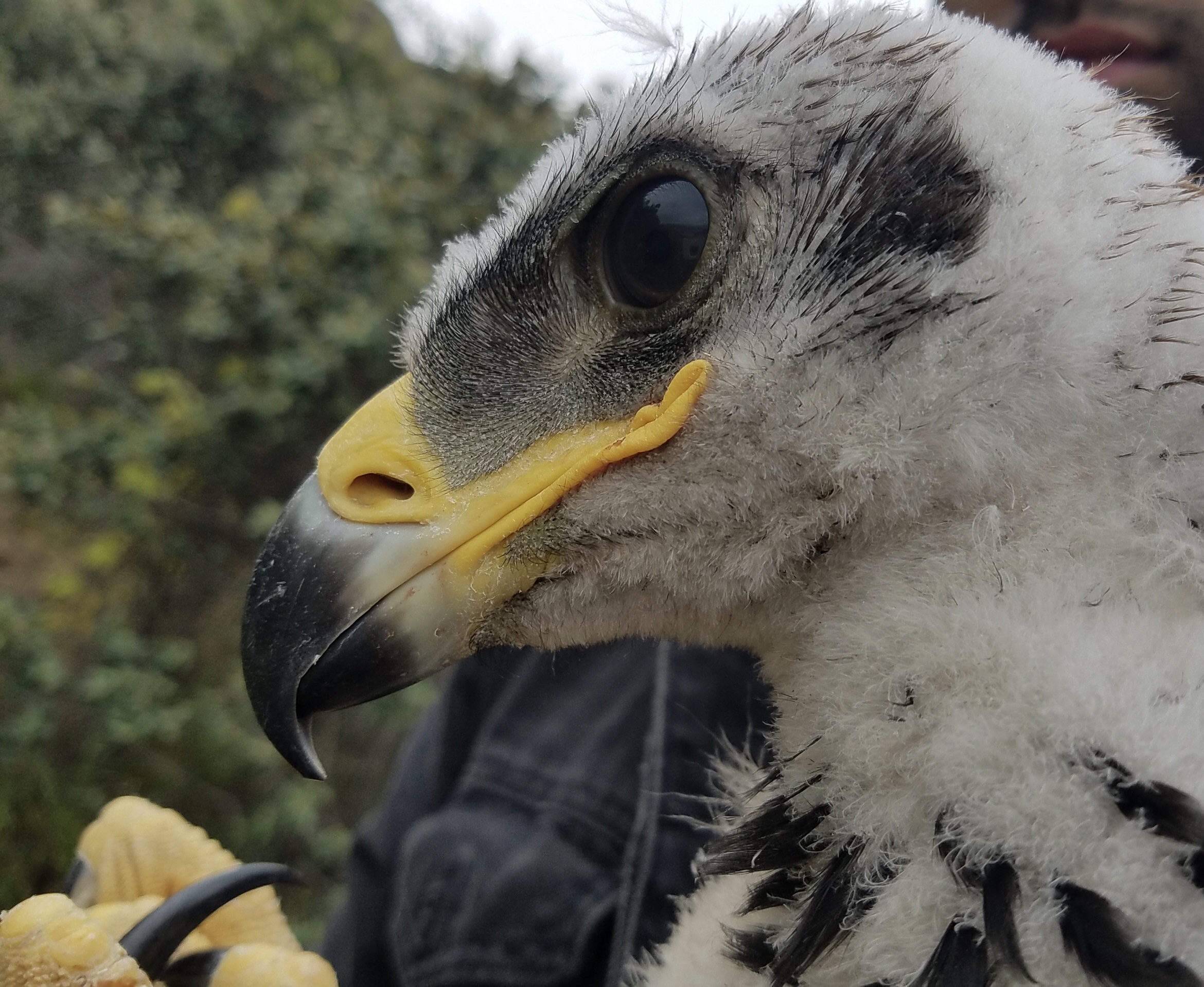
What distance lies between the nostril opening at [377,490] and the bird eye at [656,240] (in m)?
0.36

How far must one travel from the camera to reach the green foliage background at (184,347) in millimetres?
3771

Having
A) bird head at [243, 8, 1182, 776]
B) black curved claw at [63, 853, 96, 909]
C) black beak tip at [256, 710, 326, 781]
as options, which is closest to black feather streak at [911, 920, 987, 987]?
bird head at [243, 8, 1182, 776]

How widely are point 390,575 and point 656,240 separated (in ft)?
1.66

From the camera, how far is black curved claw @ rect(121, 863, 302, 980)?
96cm

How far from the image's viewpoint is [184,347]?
4.60 meters

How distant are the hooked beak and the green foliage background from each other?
302 centimetres

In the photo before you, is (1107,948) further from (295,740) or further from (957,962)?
(295,740)

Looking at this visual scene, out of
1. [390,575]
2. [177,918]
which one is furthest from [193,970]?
[390,575]

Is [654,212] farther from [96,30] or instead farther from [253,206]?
[96,30]

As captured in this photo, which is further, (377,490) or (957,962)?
(377,490)

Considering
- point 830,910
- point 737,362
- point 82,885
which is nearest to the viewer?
point 830,910

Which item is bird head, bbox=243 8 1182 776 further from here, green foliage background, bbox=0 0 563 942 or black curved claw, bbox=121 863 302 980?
green foliage background, bbox=0 0 563 942

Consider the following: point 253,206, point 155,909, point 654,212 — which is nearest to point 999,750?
point 654,212

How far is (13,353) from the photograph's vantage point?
14.9 feet
